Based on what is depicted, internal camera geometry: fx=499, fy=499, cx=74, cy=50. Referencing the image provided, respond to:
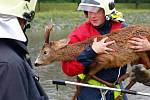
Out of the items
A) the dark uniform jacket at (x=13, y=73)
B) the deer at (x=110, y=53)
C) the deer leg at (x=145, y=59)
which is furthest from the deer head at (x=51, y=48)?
the dark uniform jacket at (x=13, y=73)

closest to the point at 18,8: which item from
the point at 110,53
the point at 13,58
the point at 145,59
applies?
the point at 13,58

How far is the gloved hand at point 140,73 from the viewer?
5.70 meters

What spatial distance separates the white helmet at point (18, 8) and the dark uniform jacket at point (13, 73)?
0.56 feet

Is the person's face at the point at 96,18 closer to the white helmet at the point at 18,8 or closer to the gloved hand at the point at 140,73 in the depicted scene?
the gloved hand at the point at 140,73

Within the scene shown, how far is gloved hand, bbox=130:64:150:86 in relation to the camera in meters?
5.70

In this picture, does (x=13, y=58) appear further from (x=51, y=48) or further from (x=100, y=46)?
(x=51, y=48)

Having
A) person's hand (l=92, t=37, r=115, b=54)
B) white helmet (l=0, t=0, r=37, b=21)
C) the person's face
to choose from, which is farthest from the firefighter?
the person's face

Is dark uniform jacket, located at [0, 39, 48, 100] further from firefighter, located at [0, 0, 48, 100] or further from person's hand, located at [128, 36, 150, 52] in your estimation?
person's hand, located at [128, 36, 150, 52]

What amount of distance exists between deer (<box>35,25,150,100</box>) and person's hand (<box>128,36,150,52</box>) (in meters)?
0.05

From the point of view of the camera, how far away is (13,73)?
2629 millimetres

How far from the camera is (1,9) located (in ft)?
9.04

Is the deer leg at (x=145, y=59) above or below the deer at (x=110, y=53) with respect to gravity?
below

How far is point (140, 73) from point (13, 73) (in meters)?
3.28

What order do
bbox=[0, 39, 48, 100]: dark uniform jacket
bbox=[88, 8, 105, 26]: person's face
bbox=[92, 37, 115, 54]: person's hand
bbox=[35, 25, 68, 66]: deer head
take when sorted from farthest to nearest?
bbox=[35, 25, 68, 66]: deer head
bbox=[88, 8, 105, 26]: person's face
bbox=[92, 37, 115, 54]: person's hand
bbox=[0, 39, 48, 100]: dark uniform jacket
